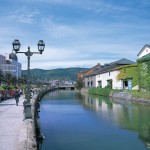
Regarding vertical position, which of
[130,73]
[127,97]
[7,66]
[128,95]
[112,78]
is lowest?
[127,97]

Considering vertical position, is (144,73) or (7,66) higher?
(7,66)

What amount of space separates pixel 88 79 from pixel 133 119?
80.4 meters

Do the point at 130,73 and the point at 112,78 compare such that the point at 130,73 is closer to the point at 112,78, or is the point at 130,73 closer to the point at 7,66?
the point at 112,78

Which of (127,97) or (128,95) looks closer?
(128,95)

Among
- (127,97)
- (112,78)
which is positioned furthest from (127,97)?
(112,78)

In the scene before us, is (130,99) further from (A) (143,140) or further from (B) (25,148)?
(B) (25,148)

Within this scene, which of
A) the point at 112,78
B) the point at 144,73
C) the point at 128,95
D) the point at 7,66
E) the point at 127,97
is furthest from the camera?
the point at 7,66

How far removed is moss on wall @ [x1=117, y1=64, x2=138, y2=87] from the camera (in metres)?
62.0

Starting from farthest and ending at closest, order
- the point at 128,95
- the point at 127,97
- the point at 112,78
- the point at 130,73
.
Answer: the point at 112,78 → the point at 130,73 → the point at 127,97 → the point at 128,95

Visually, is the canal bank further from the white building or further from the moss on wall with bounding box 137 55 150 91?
the white building

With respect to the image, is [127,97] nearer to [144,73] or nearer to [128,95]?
[128,95]

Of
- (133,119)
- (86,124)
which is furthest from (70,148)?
(133,119)

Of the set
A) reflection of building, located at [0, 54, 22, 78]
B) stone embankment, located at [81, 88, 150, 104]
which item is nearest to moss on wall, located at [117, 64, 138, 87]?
stone embankment, located at [81, 88, 150, 104]

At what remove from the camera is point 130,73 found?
209ft
